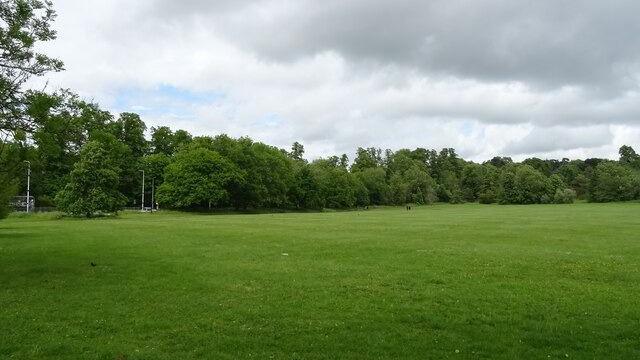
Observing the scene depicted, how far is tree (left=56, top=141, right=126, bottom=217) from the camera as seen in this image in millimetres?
74062

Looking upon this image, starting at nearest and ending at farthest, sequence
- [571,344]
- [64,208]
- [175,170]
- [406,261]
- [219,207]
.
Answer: [571,344]
[406,261]
[64,208]
[175,170]
[219,207]

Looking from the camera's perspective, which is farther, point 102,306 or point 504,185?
point 504,185

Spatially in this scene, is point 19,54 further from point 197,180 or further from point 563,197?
point 563,197

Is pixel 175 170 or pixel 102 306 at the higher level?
pixel 175 170

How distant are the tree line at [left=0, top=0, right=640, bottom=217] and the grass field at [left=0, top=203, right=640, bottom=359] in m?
5.06

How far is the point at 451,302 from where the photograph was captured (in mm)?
15250

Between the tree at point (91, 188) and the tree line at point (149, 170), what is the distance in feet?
0.47

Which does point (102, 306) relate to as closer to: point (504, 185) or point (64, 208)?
point (64, 208)

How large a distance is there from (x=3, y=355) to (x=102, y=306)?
14.1ft

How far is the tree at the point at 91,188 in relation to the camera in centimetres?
7406

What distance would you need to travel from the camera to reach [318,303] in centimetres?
1515

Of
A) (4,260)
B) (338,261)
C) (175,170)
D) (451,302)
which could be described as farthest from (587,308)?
(175,170)

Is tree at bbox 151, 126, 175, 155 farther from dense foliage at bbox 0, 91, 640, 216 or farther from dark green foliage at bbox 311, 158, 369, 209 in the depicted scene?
dark green foliage at bbox 311, 158, 369, 209

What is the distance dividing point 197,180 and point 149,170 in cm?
2589
